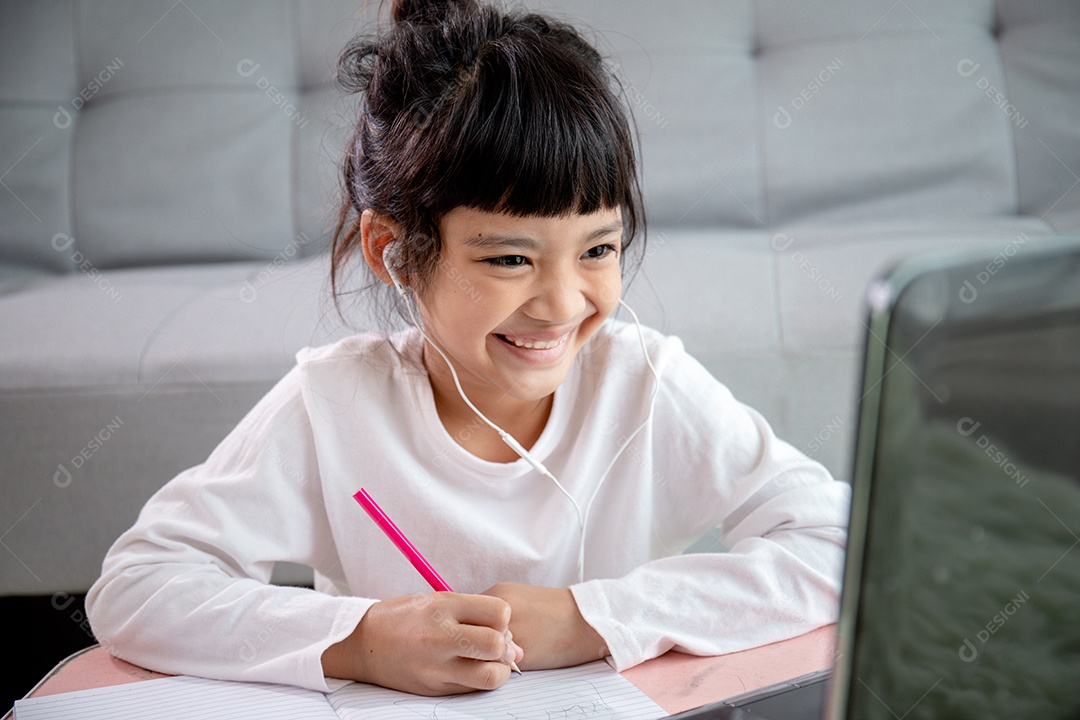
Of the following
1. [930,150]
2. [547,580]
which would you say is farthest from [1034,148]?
[547,580]

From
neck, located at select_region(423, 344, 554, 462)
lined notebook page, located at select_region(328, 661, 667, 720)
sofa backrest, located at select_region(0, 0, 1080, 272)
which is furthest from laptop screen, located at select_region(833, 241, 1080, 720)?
sofa backrest, located at select_region(0, 0, 1080, 272)

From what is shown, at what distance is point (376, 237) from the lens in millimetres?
848

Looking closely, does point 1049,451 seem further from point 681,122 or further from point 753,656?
point 681,122

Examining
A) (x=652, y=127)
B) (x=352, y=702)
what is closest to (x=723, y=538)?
(x=352, y=702)

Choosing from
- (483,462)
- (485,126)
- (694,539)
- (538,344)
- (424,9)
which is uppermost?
(424,9)

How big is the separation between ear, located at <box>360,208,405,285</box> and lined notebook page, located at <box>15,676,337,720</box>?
361mm

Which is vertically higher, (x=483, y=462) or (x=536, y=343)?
(x=536, y=343)

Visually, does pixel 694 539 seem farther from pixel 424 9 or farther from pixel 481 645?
pixel 424 9

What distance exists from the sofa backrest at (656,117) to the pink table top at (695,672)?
3.54ft

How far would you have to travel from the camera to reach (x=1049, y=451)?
28cm

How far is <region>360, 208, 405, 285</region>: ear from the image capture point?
0.83 m

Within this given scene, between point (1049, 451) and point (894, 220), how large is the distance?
4.93 feet

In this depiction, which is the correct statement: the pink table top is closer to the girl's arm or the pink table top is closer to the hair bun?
the girl's arm

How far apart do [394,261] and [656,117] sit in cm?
99
